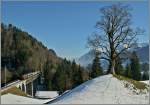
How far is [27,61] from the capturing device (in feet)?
164

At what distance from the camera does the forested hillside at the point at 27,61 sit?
42222mm

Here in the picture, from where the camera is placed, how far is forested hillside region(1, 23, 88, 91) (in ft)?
139

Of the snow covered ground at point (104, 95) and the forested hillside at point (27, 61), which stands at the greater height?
the forested hillside at point (27, 61)

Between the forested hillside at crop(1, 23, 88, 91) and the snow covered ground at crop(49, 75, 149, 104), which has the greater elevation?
the forested hillside at crop(1, 23, 88, 91)

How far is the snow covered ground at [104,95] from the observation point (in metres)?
17.5

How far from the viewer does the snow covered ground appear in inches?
687

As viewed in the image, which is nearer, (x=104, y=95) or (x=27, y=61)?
(x=104, y=95)

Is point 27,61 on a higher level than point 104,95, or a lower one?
higher

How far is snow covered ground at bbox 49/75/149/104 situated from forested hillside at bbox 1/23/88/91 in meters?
19.9

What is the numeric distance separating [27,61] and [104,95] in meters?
32.7

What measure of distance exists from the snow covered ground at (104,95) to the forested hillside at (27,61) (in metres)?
19.9

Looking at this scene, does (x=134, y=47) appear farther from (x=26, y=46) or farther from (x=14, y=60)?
(x=26, y=46)

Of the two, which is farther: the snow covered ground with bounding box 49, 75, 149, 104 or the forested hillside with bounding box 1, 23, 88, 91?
the forested hillside with bounding box 1, 23, 88, 91

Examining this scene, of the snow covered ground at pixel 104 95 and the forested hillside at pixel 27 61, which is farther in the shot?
the forested hillside at pixel 27 61
